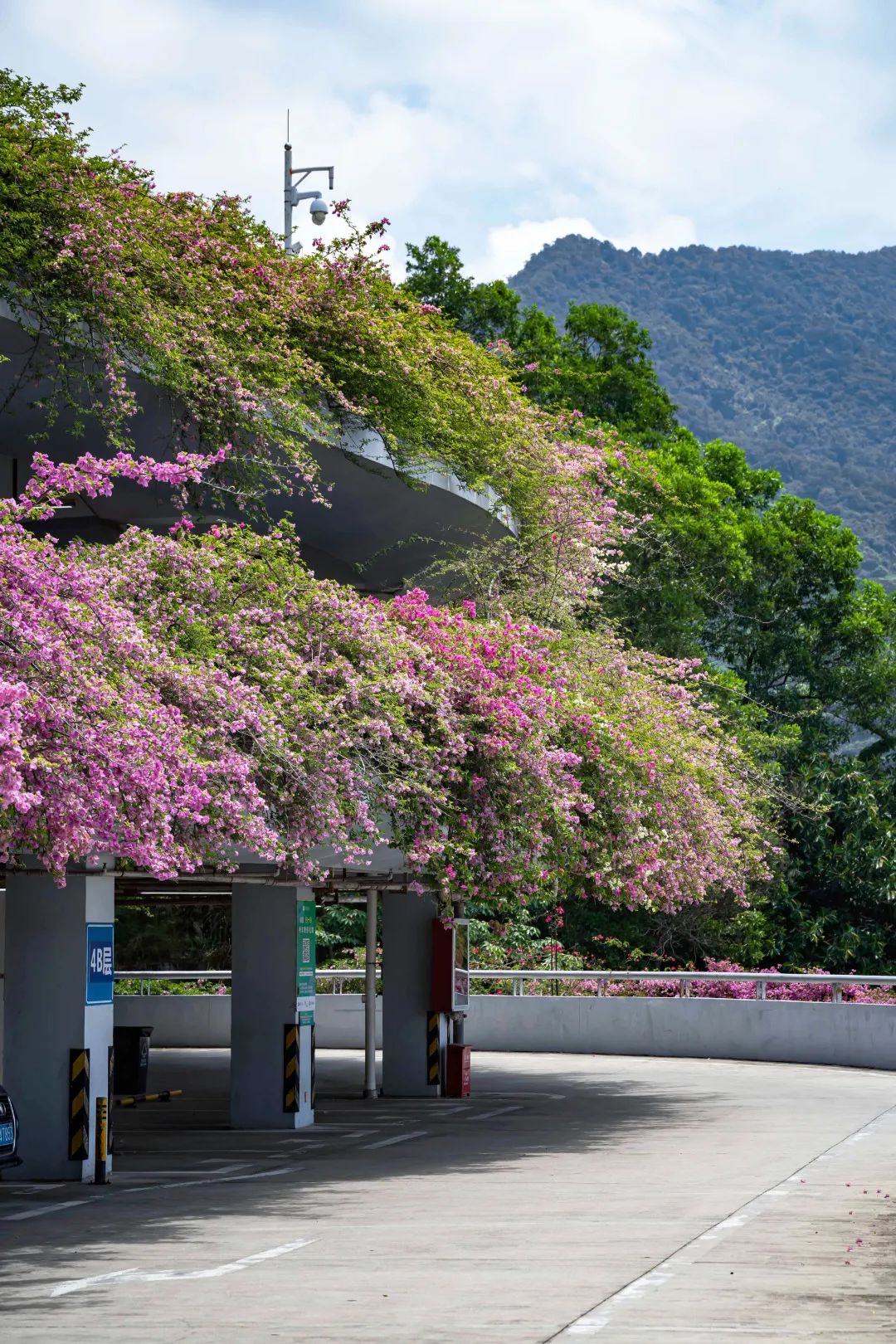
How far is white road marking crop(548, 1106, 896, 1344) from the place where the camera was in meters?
8.49

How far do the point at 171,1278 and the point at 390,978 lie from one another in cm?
1359

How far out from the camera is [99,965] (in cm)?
1559

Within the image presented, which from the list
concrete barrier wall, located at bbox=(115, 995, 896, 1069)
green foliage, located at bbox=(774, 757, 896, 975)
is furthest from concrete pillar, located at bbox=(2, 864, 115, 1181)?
green foliage, located at bbox=(774, 757, 896, 975)

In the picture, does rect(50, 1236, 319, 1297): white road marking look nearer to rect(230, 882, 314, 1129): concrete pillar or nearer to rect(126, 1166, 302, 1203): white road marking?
rect(126, 1166, 302, 1203): white road marking

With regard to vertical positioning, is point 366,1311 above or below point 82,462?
below

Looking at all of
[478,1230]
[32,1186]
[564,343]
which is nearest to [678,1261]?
[478,1230]

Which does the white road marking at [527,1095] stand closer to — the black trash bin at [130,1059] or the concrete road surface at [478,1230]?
the concrete road surface at [478,1230]

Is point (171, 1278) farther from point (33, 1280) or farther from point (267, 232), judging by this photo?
point (267, 232)

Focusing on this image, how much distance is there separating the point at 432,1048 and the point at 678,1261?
13.4 meters

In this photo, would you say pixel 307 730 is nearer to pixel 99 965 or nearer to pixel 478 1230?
pixel 99 965

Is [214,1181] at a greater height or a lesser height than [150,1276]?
lesser

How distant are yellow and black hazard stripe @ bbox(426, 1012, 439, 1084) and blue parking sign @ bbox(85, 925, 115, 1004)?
8.28 metres

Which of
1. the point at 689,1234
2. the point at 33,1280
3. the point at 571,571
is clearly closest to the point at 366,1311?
the point at 33,1280

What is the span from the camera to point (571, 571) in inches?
953
